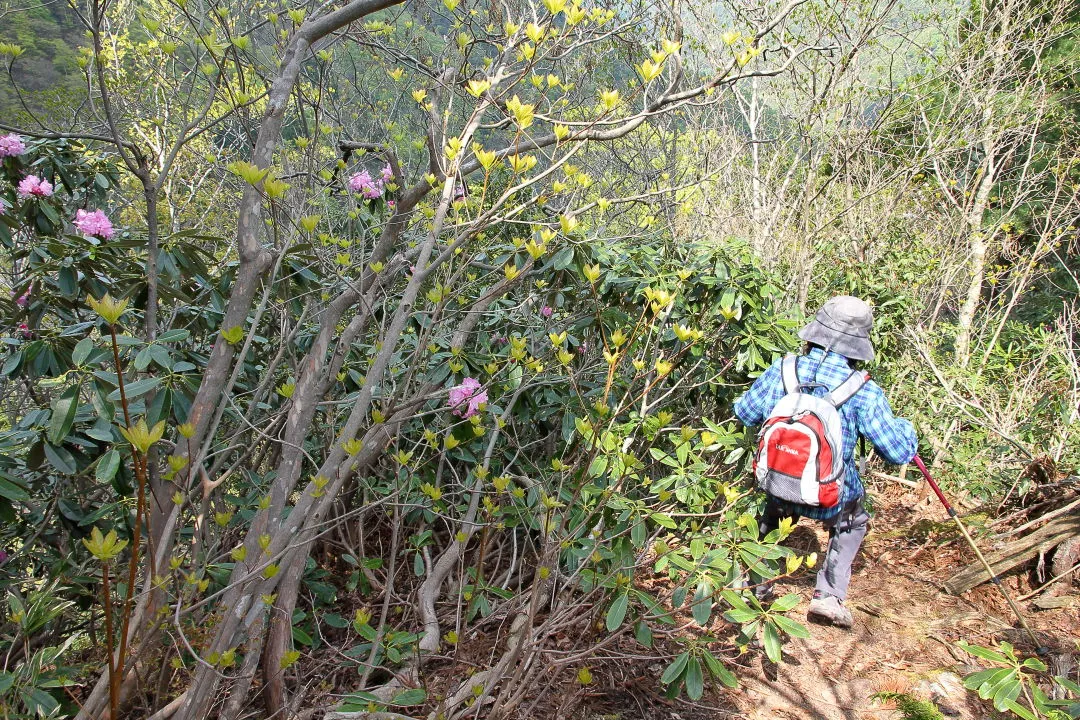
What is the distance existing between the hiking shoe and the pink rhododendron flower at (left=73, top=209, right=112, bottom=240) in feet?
11.3

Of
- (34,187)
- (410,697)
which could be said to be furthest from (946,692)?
(34,187)

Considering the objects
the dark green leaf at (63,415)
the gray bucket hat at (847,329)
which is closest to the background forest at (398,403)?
the dark green leaf at (63,415)

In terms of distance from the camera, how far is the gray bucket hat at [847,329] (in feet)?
8.82

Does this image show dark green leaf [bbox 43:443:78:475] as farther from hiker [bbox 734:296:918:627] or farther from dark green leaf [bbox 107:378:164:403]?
hiker [bbox 734:296:918:627]

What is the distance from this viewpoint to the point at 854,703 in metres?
2.49

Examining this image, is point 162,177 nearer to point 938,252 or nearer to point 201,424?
point 201,424

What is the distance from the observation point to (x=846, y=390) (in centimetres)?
266

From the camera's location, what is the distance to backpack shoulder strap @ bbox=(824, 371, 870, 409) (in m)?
2.64

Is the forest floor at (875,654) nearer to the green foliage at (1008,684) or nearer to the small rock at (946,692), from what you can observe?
the small rock at (946,692)

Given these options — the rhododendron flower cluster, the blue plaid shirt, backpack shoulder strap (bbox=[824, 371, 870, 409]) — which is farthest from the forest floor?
the rhododendron flower cluster

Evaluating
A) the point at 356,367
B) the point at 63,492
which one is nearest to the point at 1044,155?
the point at 356,367

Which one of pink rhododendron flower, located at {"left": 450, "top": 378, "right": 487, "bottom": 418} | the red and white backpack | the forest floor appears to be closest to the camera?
pink rhododendron flower, located at {"left": 450, "top": 378, "right": 487, "bottom": 418}

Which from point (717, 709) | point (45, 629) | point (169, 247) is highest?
point (169, 247)

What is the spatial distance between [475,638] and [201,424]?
4.46ft
